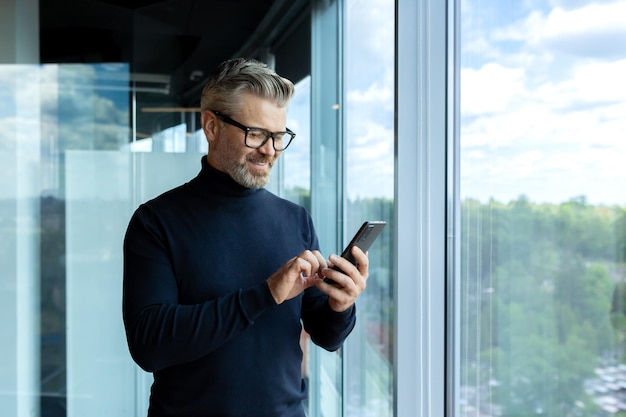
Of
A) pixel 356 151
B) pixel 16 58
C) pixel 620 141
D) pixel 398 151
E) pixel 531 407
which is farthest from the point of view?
pixel 16 58

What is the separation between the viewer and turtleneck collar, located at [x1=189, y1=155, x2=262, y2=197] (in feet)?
5.12

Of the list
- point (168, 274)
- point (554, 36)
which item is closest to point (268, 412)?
point (168, 274)

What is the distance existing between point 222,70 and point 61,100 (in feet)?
7.24

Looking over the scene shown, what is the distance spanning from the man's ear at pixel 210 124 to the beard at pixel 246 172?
0.30 ft

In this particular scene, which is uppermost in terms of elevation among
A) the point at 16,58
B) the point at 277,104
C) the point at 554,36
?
the point at 16,58

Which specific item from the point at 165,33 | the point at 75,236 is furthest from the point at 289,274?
the point at 165,33

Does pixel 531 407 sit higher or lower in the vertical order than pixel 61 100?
lower

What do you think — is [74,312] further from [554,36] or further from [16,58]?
[554,36]

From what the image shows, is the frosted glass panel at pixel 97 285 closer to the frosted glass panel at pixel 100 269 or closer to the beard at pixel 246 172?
the frosted glass panel at pixel 100 269

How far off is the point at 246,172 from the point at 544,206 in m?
0.71

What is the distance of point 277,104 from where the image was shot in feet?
5.03

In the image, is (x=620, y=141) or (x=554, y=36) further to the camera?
(x=554, y=36)

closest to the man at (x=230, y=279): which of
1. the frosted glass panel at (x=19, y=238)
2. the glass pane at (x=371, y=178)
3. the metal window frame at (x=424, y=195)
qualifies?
the metal window frame at (x=424, y=195)

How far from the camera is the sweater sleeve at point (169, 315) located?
133cm
